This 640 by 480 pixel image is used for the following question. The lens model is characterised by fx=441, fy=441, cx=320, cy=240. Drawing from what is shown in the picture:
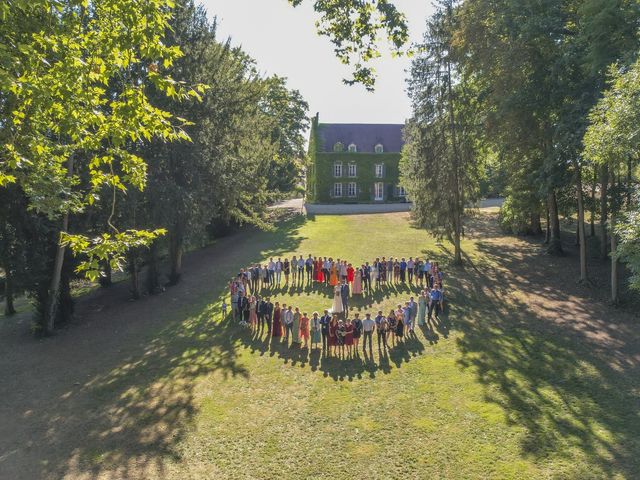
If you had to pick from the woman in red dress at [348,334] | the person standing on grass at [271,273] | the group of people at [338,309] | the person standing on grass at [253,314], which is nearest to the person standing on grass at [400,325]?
the group of people at [338,309]

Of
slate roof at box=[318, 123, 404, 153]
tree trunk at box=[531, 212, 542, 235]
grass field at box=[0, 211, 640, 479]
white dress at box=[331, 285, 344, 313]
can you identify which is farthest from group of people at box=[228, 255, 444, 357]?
slate roof at box=[318, 123, 404, 153]

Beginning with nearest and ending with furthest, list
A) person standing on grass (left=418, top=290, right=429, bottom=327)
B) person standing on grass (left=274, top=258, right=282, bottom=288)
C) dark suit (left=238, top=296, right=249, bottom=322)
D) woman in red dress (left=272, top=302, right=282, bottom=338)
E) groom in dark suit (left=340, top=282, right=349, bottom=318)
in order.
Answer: woman in red dress (left=272, top=302, right=282, bottom=338), person standing on grass (left=418, top=290, right=429, bottom=327), dark suit (left=238, top=296, right=249, bottom=322), groom in dark suit (left=340, top=282, right=349, bottom=318), person standing on grass (left=274, top=258, right=282, bottom=288)

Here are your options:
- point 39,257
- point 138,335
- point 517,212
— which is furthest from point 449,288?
point 39,257

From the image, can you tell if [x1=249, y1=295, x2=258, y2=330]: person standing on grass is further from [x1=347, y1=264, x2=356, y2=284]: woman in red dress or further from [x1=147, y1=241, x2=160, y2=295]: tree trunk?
[x1=147, y1=241, x2=160, y2=295]: tree trunk

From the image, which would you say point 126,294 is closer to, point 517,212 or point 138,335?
point 138,335

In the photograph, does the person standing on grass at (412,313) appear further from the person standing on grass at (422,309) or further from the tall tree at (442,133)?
the tall tree at (442,133)

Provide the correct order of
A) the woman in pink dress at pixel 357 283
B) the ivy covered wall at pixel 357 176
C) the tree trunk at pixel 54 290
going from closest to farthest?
the tree trunk at pixel 54 290 < the woman in pink dress at pixel 357 283 < the ivy covered wall at pixel 357 176
